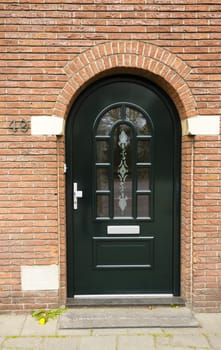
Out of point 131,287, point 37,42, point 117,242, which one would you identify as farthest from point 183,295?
point 37,42

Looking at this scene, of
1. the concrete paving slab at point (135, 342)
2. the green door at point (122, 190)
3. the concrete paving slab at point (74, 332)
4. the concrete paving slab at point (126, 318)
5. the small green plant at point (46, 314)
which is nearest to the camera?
the concrete paving slab at point (135, 342)

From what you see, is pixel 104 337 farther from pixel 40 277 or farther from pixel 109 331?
pixel 40 277

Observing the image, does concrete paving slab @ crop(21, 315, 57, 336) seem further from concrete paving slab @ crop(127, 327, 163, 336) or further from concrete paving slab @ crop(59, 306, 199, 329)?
concrete paving slab @ crop(127, 327, 163, 336)

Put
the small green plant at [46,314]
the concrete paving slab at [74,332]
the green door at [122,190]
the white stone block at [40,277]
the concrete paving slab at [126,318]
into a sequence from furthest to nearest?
the green door at [122,190]
the white stone block at [40,277]
the small green plant at [46,314]
the concrete paving slab at [126,318]
the concrete paving slab at [74,332]

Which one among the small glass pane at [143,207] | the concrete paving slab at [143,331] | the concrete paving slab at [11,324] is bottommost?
the concrete paving slab at [11,324]

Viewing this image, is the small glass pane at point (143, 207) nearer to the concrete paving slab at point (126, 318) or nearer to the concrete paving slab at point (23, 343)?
the concrete paving slab at point (126, 318)

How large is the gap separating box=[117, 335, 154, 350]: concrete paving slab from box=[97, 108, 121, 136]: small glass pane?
2217mm

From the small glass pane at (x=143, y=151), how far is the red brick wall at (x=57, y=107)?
1.50ft

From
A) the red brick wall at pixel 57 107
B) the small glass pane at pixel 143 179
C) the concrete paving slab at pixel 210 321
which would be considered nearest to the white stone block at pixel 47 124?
the red brick wall at pixel 57 107

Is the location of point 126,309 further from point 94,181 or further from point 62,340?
point 94,181

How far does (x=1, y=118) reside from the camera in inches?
135

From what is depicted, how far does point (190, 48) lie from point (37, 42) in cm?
168

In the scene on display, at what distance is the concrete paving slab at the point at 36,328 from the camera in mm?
3143

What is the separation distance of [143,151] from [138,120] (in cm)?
38
